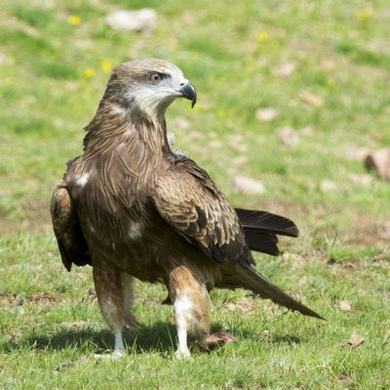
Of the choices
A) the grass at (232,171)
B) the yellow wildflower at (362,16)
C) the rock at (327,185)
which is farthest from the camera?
the yellow wildflower at (362,16)

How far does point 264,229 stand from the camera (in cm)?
809

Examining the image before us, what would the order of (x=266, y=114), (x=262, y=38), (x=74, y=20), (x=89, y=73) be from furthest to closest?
(x=262, y=38) → (x=74, y=20) → (x=89, y=73) → (x=266, y=114)

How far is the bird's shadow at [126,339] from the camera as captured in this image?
24.2ft

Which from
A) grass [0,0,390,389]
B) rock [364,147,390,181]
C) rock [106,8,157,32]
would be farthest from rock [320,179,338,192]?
rock [106,8,157,32]

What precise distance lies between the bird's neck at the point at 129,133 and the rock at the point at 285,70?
9512 millimetres

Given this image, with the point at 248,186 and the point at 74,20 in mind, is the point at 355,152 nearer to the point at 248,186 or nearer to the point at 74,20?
the point at 248,186

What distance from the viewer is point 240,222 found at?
8.01 m

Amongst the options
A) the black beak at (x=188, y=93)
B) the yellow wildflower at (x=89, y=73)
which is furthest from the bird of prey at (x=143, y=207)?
the yellow wildflower at (x=89, y=73)

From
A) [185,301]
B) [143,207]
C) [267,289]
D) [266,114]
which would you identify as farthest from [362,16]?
[143,207]

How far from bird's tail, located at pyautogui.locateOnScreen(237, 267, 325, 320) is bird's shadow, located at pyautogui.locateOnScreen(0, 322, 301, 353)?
0.22 metres

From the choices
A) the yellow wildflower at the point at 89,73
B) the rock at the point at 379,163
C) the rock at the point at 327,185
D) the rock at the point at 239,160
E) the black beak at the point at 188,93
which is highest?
the black beak at the point at 188,93

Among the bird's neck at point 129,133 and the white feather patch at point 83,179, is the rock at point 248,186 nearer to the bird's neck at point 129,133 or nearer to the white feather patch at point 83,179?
the bird's neck at point 129,133

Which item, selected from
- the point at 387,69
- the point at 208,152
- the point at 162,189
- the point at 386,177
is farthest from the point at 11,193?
the point at 387,69

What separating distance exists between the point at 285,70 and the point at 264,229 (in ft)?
28.8
